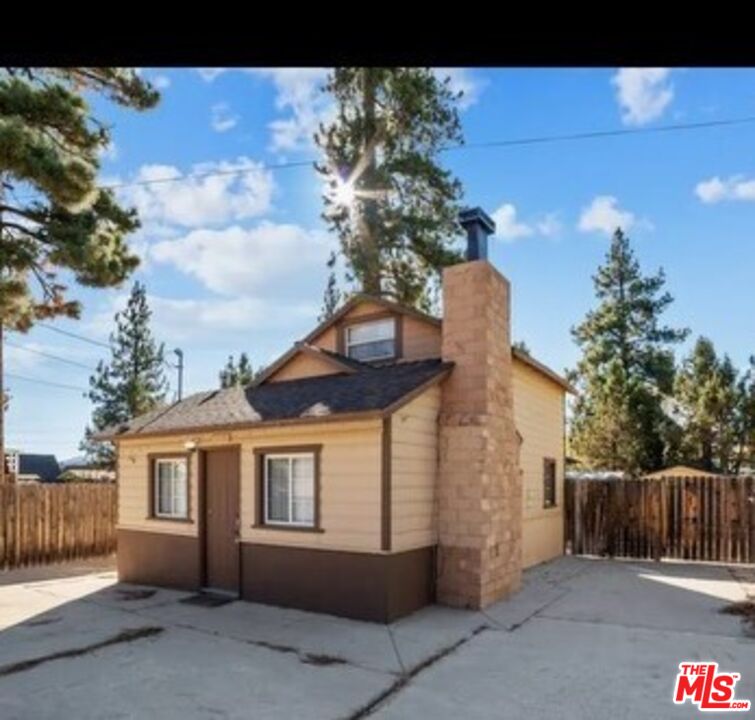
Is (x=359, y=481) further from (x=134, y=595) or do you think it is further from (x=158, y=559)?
(x=158, y=559)

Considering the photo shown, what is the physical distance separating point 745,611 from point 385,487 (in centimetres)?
527

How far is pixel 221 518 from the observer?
11.1 metres

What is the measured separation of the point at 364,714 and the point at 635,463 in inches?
958

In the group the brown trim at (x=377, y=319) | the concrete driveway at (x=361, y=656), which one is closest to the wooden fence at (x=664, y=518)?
the concrete driveway at (x=361, y=656)

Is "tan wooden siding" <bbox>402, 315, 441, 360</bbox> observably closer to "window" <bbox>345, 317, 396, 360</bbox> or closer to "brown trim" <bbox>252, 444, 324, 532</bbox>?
"window" <bbox>345, 317, 396, 360</bbox>

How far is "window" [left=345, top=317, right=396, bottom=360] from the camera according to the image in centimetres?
1306

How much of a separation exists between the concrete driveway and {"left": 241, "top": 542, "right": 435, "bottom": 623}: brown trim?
23cm

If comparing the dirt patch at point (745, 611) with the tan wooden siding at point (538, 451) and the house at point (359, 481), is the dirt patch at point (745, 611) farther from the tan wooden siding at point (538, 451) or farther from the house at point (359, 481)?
the tan wooden siding at point (538, 451)

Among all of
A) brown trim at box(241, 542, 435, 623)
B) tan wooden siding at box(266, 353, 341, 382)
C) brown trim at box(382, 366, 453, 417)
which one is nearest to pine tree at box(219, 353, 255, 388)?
tan wooden siding at box(266, 353, 341, 382)

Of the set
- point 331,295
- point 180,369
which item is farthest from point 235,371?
point 331,295

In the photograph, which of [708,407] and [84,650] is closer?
[84,650]
